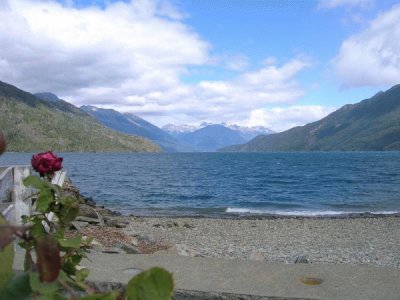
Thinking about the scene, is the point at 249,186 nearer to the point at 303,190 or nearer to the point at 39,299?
the point at 303,190

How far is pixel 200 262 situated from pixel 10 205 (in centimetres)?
274

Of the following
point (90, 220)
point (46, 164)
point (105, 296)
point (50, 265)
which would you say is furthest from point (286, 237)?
point (50, 265)

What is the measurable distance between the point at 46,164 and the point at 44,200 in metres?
0.14

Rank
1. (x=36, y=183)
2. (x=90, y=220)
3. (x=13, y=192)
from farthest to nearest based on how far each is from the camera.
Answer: (x=90, y=220), (x=13, y=192), (x=36, y=183)

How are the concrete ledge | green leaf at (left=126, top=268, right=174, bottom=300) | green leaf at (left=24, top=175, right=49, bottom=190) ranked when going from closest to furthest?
green leaf at (left=126, top=268, right=174, bottom=300) < green leaf at (left=24, top=175, right=49, bottom=190) < the concrete ledge

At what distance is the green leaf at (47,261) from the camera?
58cm

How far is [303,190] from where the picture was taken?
176ft

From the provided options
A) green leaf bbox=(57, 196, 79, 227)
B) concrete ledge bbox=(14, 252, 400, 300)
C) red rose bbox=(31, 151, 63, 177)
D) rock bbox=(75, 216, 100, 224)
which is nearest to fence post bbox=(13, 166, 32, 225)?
concrete ledge bbox=(14, 252, 400, 300)

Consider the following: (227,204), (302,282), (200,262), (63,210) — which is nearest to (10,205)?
(200,262)

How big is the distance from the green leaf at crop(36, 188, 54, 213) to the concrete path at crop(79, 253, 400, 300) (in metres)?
1.07

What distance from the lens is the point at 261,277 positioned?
290cm

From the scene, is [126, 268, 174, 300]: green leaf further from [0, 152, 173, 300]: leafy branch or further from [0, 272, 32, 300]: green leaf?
[0, 272, 32, 300]: green leaf

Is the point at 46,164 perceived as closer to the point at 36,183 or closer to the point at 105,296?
the point at 36,183

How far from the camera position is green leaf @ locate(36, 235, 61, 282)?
579 millimetres
